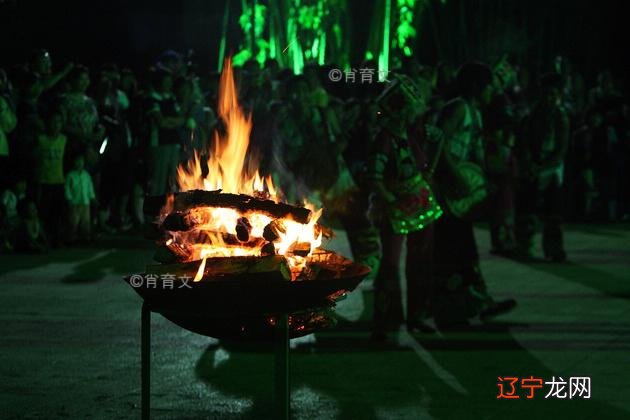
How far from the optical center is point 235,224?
6074 millimetres

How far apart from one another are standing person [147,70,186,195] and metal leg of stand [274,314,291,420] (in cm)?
943

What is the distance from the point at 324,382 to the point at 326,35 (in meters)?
20.7

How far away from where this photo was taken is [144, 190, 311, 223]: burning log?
5.99m

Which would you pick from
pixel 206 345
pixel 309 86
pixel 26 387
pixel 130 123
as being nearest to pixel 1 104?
pixel 130 123

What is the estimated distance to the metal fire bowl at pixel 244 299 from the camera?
5488 millimetres

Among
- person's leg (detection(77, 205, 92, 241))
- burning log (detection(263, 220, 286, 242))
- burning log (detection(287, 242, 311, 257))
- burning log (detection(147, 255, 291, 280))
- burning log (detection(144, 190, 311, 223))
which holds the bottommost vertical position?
person's leg (detection(77, 205, 92, 241))

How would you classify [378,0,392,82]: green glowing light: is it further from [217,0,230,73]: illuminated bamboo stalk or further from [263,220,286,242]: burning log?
[263,220,286,242]: burning log

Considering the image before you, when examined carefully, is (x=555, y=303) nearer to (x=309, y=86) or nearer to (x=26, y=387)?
(x=309, y=86)

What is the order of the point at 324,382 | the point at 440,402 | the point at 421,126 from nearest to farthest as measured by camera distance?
the point at 440,402 < the point at 324,382 < the point at 421,126

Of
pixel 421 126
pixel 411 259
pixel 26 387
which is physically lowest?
pixel 26 387

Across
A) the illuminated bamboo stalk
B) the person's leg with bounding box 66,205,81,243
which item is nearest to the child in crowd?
the person's leg with bounding box 66,205,81,243

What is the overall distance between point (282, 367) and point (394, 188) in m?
3.18

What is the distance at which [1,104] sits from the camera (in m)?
13.2

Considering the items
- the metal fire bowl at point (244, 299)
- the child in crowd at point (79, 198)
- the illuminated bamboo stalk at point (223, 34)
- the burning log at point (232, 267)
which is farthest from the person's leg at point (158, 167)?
the illuminated bamboo stalk at point (223, 34)
